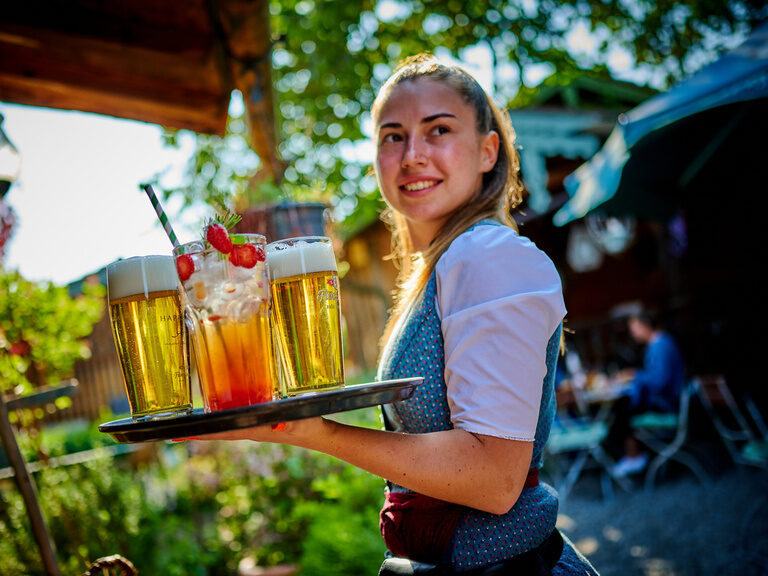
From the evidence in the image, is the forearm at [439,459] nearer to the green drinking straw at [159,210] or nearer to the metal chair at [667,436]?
the green drinking straw at [159,210]

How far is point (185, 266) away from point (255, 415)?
0.34 metres

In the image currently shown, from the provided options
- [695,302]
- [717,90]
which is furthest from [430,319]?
[695,302]

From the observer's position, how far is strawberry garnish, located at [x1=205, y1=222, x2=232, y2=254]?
1.00 meters

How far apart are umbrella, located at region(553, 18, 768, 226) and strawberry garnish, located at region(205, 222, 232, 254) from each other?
3314mm

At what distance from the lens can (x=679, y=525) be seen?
15.1 ft

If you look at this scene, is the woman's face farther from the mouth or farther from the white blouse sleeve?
the white blouse sleeve

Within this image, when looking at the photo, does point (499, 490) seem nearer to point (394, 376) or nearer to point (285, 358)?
point (394, 376)

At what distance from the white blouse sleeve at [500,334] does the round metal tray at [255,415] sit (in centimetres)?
20

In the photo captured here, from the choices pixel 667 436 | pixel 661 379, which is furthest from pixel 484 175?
pixel 667 436

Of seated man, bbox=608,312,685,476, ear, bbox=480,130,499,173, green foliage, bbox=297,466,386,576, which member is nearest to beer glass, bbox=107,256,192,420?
ear, bbox=480,130,499,173

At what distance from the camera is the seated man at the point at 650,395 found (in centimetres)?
605

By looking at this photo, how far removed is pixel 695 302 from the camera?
879 centimetres

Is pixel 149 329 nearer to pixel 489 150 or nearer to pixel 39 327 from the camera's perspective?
pixel 489 150

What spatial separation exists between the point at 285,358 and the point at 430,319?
307 millimetres
